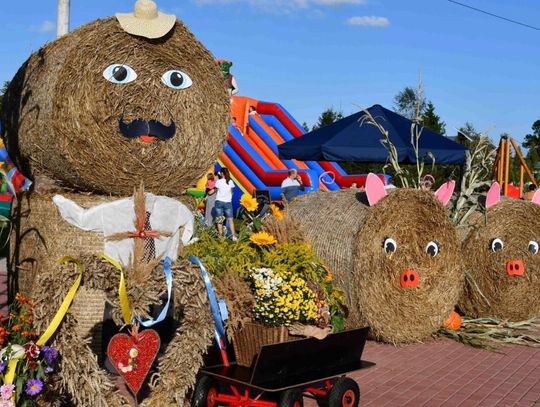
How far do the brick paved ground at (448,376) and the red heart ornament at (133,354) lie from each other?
1673 mm

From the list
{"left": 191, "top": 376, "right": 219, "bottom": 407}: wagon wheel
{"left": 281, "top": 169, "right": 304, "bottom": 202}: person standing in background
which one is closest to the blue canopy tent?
{"left": 281, "top": 169, "right": 304, "bottom": 202}: person standing in background

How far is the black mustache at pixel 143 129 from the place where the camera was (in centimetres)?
640

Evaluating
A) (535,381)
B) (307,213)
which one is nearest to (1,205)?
(307,213)

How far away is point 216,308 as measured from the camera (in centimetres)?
556

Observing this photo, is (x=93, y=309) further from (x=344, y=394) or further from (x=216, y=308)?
(x=344, y=394)

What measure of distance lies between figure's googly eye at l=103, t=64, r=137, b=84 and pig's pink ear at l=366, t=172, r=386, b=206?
9.42 feet

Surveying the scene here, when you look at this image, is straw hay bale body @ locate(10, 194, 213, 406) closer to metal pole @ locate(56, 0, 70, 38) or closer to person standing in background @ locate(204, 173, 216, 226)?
metal pole @ locate(56, 0, 70, 38)

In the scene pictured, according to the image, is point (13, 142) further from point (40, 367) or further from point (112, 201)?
point (40, 367)

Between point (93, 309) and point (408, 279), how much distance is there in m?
3.47

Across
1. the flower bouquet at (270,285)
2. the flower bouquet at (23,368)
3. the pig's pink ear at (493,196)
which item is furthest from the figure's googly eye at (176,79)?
the pig's pink ear at (493,196)

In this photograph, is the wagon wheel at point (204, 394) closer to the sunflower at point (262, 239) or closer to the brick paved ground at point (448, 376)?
the brick paved ground at point (448, 376)

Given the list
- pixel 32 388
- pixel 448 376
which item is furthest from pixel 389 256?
pixel 32 388

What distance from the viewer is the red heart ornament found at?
5145 mm

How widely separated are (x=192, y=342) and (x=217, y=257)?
3.21 ft
